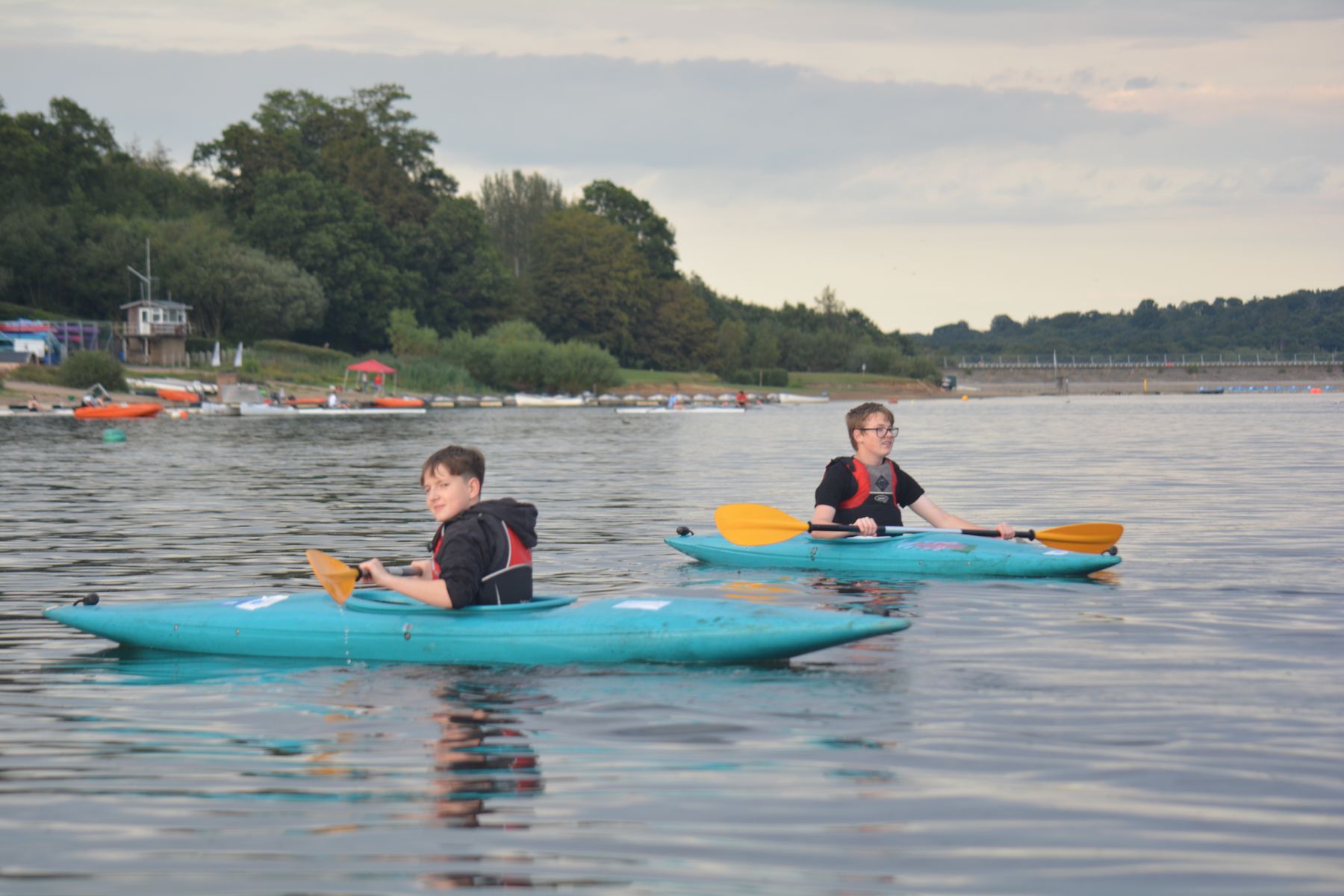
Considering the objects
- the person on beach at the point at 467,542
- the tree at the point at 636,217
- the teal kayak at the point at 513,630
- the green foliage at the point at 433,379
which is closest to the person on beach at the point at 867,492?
the teal kayak at the point at 513,630

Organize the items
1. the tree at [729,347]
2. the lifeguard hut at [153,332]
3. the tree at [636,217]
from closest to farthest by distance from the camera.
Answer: the lifeguard hut at [153,332]
the tree at [729,347]
the tree at [636,217]

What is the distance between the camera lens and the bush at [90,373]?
65.1 meters

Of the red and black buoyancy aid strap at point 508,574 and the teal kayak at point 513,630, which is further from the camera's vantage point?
the red and black buoyancy aid strap at point 508,574

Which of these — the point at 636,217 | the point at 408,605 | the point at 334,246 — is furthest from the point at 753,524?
the point at 636,217

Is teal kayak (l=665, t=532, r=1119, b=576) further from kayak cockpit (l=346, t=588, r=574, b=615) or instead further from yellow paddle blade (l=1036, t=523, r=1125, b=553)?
kayak cockpit (l=346, t=588, r=574, b=615)

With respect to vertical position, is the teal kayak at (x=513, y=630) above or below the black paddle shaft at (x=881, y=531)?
below

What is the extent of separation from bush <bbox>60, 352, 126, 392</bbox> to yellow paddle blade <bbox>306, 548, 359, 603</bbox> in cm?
6176

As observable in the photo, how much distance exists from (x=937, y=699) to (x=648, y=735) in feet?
5.15

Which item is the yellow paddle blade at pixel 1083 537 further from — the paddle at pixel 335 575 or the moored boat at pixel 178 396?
Result: the moored boat at pixel 178 396

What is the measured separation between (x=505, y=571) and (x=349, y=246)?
88602 mm

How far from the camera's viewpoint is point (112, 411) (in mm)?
52156

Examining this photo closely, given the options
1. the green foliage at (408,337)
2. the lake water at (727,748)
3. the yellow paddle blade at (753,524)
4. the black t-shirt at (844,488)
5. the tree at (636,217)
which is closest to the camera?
the lake water at (727,748)

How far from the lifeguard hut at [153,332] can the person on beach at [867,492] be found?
240ft

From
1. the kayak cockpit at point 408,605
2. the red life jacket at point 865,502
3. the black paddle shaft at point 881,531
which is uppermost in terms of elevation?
the red life jacket at point 865,502
